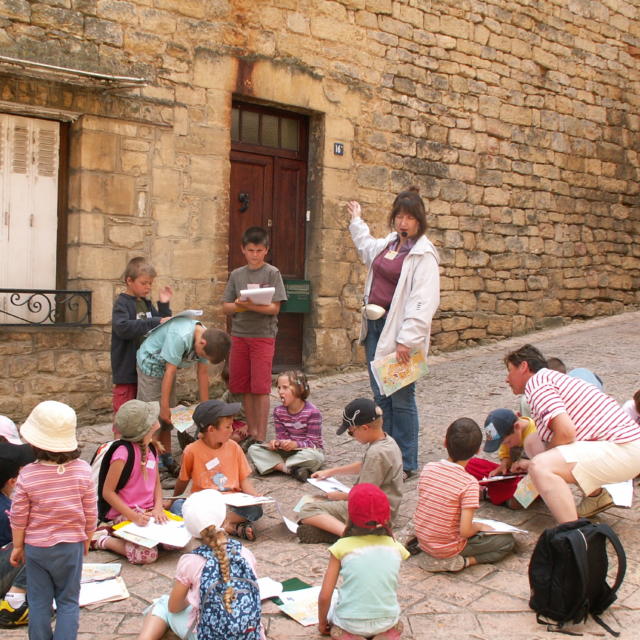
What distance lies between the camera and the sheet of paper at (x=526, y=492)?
4.48m

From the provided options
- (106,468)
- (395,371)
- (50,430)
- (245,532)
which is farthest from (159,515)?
(395,371)

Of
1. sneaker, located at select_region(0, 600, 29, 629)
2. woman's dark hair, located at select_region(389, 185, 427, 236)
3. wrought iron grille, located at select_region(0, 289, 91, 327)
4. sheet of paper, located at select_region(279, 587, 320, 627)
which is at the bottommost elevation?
sneaker, located at select_region(0, 600, 29, 629)

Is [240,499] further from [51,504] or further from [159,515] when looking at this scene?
[51,504]

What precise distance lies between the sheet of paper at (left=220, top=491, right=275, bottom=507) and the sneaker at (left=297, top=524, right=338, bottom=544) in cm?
25

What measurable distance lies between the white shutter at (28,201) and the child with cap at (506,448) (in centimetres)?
367

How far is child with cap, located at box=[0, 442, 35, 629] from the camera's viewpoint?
Result: 11.0 ft

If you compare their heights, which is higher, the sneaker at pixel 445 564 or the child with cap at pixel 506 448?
the child with cap at pixel 506 448

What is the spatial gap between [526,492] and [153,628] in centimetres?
226

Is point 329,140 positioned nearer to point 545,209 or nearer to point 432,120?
point 432,120

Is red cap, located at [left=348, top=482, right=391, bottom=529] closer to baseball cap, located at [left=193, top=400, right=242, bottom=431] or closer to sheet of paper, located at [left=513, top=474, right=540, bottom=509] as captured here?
baseball cap, located at [left=193, top=400, right=242, bottom=431]

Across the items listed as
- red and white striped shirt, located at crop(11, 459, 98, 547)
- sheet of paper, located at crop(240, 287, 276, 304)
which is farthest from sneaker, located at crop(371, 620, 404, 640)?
sheet of paper, located at crop(240, 287, 276, 304)

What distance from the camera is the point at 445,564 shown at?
3.89 metres

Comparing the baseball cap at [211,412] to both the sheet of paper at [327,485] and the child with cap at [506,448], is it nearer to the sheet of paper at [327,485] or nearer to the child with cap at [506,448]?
the sheet of paper at [327,485]

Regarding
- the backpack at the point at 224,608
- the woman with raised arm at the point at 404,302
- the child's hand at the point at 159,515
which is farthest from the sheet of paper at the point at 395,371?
the backpack at the point at 224,608
